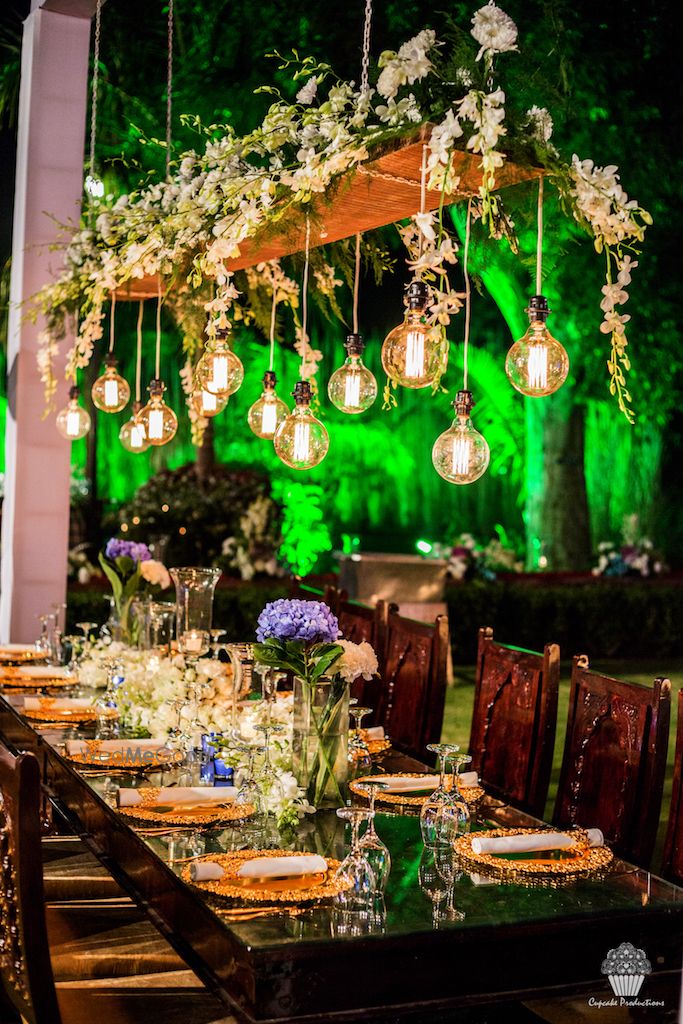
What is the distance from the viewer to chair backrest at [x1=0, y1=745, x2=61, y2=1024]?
198cm

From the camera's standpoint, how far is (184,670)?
3.90 metres

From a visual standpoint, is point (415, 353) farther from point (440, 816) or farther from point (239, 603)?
point (239, 603)

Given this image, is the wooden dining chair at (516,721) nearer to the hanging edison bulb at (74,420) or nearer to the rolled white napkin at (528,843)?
the rolled white napkin at (528,843)

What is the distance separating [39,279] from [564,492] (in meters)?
7.32

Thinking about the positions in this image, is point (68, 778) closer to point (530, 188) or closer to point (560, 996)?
point (560, 996)

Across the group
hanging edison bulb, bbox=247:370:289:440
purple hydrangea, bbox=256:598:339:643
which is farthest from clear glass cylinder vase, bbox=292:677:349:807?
hanging edison bulb, bbox=247:370:289:440

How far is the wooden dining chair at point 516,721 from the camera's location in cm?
348

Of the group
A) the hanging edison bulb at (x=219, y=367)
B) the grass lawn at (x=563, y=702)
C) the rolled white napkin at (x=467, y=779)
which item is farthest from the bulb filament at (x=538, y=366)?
the grass lawn at (x=563, y=702)

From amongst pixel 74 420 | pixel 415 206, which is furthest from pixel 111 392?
pixel 415 206

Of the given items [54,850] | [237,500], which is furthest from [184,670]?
[237,500]

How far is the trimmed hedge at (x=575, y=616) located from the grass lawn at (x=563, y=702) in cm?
17

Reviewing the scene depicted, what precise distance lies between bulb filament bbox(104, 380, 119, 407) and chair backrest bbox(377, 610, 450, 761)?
1376 millimetres

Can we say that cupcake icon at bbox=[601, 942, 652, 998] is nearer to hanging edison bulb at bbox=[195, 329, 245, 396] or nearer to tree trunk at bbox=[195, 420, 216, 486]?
hanging edison bulb at bbox=[195, 329, 245, 396]

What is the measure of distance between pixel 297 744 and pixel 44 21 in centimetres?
412
